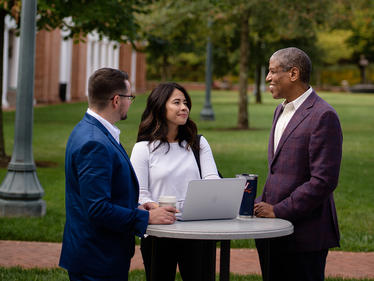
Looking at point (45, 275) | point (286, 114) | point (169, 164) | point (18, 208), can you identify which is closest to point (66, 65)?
point (18, 208)

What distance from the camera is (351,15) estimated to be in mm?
27219

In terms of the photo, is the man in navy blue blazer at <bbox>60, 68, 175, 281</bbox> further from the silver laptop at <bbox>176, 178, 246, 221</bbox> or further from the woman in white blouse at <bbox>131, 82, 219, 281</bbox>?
the woman in white blouse at <bbox>131, 82, 219, 281</bbox>

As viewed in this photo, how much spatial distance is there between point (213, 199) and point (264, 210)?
448 mm

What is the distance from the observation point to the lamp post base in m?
10.0

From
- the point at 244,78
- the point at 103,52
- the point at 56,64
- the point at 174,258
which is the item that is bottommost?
the point at 174,258

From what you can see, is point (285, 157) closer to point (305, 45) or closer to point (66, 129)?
point (66, 129)

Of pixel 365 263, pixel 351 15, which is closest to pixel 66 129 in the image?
pixel 351 15

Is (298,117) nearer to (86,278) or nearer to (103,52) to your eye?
(86,278)

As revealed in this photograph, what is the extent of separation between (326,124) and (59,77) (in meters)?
43.6

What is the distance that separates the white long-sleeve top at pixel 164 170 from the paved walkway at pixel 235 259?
2864mm

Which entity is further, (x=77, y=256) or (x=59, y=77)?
(x=59, y=77)

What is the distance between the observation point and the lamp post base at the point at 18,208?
1002 centimetres

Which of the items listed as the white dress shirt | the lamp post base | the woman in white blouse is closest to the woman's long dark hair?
the woman in white blouse

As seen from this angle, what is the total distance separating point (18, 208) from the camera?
32.9ft
